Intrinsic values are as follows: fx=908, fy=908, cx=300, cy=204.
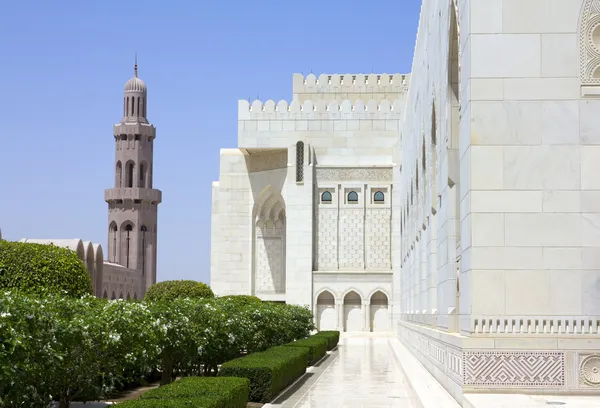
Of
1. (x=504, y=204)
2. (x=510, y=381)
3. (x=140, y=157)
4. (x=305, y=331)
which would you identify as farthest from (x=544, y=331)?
(x=140, y=157)

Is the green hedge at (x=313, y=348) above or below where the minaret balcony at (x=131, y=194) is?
below

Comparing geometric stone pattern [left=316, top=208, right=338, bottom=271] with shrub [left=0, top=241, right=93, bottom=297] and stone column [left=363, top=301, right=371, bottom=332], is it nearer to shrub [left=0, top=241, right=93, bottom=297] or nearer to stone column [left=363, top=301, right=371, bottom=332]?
stone column [left=363, top=301, right=371, bottom=332]

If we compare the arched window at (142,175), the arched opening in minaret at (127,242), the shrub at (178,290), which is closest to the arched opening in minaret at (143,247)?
the arched opening in minaret at (127,242)

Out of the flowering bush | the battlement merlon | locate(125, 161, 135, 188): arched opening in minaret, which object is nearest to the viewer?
the flowering bush

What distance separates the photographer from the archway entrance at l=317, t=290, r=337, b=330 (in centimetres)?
3497

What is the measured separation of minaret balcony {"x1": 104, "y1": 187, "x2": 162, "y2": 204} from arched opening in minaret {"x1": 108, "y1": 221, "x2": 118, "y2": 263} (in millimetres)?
2027

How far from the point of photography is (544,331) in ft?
27.9

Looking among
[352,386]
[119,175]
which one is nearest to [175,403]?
[352,386]

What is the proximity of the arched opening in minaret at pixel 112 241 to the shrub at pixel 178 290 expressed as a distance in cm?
4495

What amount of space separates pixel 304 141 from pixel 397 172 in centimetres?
386

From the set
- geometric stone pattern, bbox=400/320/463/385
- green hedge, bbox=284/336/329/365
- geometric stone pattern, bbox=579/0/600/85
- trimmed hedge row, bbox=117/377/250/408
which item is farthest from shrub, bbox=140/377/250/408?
green hedge, bbox=284/336/329/365

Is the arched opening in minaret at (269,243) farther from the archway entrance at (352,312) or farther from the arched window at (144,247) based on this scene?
the arched window at (144,247)

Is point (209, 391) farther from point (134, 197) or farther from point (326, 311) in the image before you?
point (134, 197)

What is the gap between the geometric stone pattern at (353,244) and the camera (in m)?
35.2
